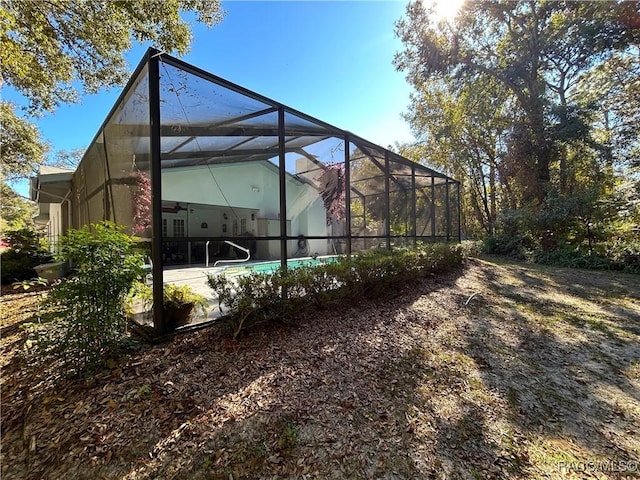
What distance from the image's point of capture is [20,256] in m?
7.12

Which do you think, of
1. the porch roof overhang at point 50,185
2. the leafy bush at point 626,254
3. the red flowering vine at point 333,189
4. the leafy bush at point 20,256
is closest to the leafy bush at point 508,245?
the leafy bush at point 626,254

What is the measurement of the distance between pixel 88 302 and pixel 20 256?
25.7ft

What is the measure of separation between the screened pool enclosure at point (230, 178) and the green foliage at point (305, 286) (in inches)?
27.2

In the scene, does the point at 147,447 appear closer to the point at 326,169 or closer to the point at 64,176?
the point at 326,169

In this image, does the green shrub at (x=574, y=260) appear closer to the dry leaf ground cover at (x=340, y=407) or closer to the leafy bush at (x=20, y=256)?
the dry leaf ground cover at (x=340, y=407)

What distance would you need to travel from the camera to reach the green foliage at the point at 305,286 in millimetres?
3143

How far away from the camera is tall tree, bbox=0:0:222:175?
5250 mm

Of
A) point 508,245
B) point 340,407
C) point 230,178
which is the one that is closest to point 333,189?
point 230,178

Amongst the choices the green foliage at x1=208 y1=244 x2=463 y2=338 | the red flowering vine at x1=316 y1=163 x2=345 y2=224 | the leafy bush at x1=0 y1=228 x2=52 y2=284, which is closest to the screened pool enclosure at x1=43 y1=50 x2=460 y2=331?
the red flowering vine at x1=316 y1=163 x2=345 y2=224

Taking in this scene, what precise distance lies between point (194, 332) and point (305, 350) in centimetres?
138

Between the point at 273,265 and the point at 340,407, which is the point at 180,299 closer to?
the point at 273,265

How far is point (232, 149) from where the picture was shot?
5180 millimetres

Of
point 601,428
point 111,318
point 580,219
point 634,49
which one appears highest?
point 634,49

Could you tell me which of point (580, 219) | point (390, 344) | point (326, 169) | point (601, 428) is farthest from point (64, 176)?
point (580, 219)
